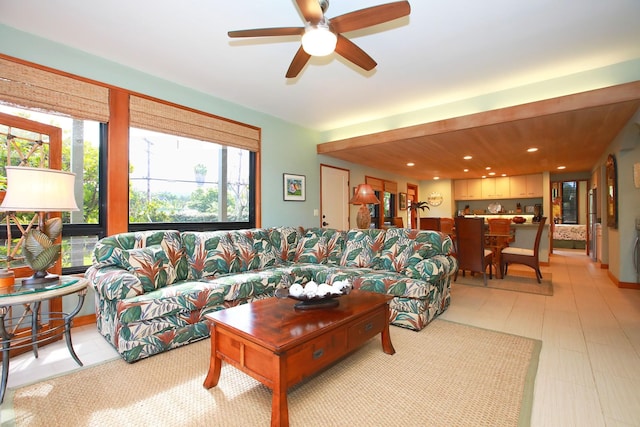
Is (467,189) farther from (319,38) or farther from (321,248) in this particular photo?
(319,38)

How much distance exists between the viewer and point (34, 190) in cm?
189

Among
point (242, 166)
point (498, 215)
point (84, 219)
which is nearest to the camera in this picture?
point (84, 219)

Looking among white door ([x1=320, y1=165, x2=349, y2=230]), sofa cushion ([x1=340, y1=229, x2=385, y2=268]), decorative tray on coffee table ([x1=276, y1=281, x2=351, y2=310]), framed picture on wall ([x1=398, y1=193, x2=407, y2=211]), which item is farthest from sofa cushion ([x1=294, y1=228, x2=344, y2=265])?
framed picture on wall ([x1=398, y1=193, x2=407, y2=211])

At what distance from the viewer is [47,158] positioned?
256 centimetres

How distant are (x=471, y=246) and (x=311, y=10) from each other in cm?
394

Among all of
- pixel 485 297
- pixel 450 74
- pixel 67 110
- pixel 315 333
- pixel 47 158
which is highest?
pixel 450 74

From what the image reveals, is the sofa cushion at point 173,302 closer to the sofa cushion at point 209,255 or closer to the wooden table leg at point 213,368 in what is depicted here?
the sofa cushion at point 209,255

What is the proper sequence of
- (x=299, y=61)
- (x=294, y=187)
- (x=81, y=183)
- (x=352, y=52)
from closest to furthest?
1. (x=352, y=52)
2. (x=299, y=61)
3. (x=81, y=183)
4. (x=294, y=187)

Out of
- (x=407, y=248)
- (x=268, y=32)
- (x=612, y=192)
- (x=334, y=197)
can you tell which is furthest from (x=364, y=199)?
(x=612, y=192)

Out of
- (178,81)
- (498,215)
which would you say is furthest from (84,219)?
(498,215)

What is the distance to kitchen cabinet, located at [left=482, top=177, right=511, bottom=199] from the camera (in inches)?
326

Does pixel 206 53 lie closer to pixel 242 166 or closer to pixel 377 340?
pixel 242 166

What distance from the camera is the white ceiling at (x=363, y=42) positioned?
2.20 m

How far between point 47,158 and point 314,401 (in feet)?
9.83
